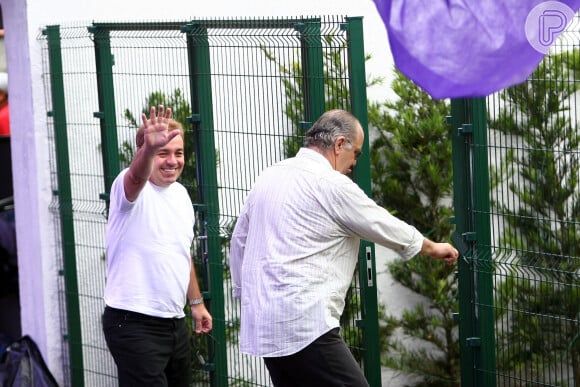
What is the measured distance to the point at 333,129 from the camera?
215 inches

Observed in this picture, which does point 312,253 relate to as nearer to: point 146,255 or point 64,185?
point 146,255

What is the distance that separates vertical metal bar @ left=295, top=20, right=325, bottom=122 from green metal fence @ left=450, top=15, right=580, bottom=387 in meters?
0.71

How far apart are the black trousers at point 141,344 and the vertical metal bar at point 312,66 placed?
1.29m

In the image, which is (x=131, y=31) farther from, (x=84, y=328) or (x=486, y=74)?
(x=486, y=74)

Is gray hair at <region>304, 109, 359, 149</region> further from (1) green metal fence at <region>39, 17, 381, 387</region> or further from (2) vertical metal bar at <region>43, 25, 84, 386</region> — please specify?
(2) vertical metal bar at <region>43, 25, 84, 386</region>

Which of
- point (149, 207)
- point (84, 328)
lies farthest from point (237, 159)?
point (84, 328)

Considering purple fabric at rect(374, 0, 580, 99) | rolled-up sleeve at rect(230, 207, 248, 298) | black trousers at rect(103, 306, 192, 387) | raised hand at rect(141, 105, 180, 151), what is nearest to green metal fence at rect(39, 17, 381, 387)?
rolled-up sleeve at rect(230, 207, 248, 298)

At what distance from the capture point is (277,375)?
18.1 feet

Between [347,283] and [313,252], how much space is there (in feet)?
0.80

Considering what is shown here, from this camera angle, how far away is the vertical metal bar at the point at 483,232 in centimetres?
586

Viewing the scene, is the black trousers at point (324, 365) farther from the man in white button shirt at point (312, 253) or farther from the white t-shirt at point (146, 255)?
the white t-shirt at point (146, 255)

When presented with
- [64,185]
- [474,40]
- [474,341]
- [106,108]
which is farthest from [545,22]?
[64,185]

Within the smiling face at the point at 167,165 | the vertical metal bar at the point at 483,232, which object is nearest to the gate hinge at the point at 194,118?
the smiling face at the point at 167,165

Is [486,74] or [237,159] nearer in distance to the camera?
[486,74]
